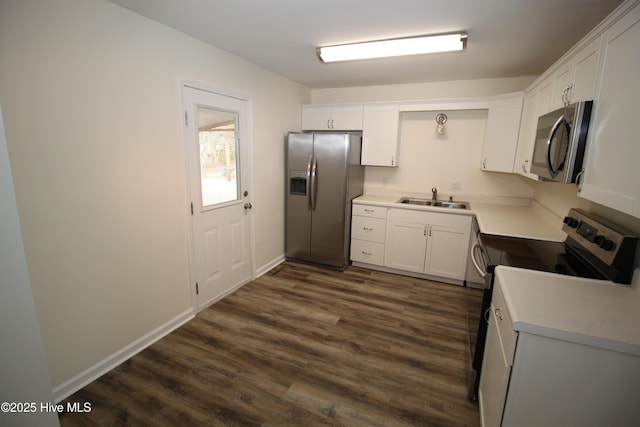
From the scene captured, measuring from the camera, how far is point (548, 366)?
119 centimetres

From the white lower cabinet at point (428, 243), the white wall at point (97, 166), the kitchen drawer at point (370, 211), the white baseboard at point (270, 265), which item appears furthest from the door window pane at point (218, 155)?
the white lower cabinet at point (428, 243)

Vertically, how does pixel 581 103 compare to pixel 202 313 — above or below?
above

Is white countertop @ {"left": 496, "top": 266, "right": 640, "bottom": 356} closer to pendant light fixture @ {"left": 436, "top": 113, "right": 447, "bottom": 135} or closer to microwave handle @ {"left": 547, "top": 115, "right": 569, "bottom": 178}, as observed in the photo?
microwave handle @ {"left": 547, "top": 115, "right": 569, "bottom": 178}

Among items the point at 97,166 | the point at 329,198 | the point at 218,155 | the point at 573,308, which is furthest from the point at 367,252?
the point at 97,166

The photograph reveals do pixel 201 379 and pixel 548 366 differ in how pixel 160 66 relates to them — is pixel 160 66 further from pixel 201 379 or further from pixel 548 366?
pixel 548 366

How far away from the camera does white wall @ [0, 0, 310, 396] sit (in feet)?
5.28

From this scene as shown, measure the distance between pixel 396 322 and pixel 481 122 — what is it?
264cm

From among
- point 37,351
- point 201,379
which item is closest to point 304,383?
point 201,379

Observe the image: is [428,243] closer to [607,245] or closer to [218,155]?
[607,245]

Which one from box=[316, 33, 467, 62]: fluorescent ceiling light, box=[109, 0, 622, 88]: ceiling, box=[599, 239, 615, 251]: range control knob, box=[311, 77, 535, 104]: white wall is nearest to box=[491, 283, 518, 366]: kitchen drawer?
box=[599, 239, 615, 251]: range control knob

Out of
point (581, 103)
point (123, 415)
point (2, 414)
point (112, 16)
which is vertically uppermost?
point (112, 16)

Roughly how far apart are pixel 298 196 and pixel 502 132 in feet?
8.00

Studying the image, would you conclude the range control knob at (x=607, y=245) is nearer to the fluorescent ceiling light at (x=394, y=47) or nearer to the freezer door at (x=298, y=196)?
the fluorescent ceiling light at (x=394, y=47)

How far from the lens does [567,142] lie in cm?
157
